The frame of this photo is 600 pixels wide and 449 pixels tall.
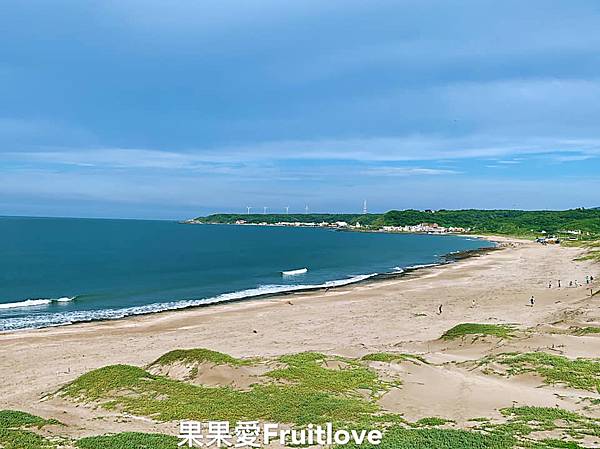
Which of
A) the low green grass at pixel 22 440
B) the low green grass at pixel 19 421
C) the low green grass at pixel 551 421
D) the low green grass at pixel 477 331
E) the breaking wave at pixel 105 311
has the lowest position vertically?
the breaking wave at pixel 105 311

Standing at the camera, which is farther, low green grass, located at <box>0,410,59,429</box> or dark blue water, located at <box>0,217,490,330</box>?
dark blue water, located at <box>0,217,490,330</box>

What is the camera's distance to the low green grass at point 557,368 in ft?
57.4

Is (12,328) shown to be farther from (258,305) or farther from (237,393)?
(237,393)

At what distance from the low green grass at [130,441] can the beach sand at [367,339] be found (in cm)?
Answer: 99

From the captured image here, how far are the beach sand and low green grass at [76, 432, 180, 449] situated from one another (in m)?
0.99

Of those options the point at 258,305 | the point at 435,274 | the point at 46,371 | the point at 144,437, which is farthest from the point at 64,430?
the point at 435,274

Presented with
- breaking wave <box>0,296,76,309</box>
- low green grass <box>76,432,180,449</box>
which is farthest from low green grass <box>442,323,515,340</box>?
breaking wave <box>0,296,76,309</box>

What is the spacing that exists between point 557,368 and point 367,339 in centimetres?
1494

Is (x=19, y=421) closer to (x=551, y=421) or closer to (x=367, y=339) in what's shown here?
(x=551, y=421)

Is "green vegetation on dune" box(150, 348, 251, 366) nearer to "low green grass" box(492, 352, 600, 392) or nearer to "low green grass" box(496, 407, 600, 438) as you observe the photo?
"low green grass" box(496, 407, 600, 438)

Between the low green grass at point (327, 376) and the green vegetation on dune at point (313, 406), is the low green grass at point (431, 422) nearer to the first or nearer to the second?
the green vegetation on dune at point (313, 406)

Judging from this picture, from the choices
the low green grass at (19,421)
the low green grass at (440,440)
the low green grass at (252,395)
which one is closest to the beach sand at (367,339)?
the low green grass at (252,395)

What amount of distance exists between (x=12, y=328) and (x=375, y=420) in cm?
3515

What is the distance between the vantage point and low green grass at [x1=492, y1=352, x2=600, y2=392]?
17.5m
